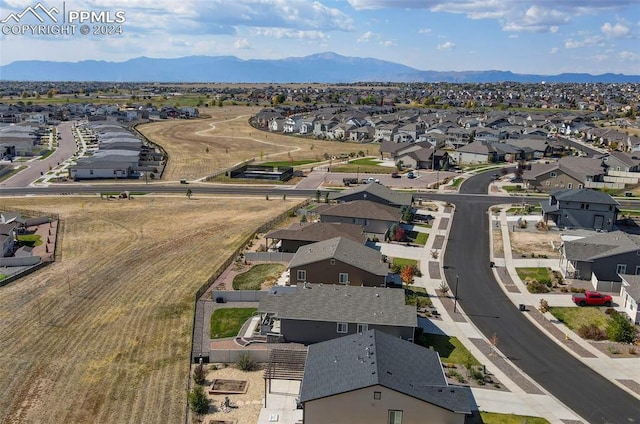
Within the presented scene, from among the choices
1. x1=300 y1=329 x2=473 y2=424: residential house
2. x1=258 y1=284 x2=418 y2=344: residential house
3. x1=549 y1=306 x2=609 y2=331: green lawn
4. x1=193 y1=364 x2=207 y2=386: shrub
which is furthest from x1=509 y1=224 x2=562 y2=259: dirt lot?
x1=193 y1=364 x2=207 y2=386: shrub

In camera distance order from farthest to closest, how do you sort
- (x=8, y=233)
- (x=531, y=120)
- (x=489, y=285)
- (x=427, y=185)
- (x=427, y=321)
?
(x=531, y=120)
(x=427, y=185)
(x=8, y=233)
(x=489, y=285)
(x=427, y=321)

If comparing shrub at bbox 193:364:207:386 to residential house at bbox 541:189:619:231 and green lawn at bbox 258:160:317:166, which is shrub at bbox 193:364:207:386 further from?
green lawn at bbox 258:160:317:166

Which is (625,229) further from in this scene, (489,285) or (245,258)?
(245,258)

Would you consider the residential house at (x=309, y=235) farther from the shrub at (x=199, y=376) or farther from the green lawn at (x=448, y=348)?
the shrub at (x=199, y=376)

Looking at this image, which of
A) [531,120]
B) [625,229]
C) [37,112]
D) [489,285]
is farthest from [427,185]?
[37,112]

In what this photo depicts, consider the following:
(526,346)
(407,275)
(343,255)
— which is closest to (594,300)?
(526,346)
